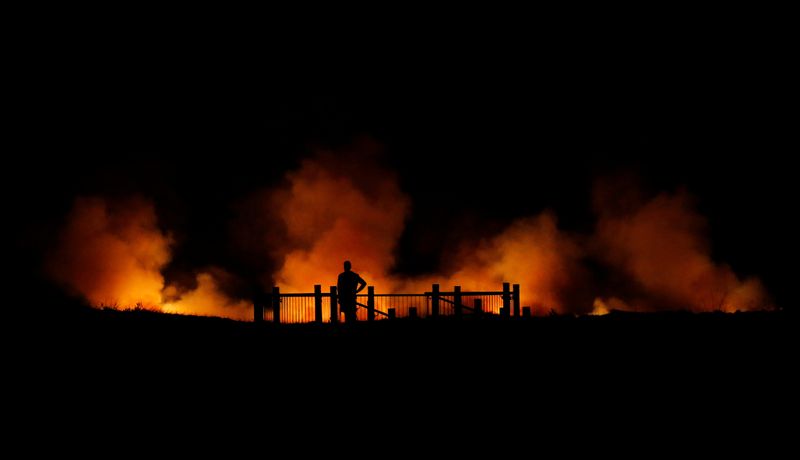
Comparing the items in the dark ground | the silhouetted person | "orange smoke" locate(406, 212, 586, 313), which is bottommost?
the dark ground

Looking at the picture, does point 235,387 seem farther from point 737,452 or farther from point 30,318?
point 737,452

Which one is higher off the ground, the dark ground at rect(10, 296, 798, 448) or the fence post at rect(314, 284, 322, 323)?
the fence post at rect(314, 284, 322, 323)

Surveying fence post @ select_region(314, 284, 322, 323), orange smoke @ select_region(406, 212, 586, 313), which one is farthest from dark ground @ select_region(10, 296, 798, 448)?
orange smoke @ select_region(406, 212, 586, 313)

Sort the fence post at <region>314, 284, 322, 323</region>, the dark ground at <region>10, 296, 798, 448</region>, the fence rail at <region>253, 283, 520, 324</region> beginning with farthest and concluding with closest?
the fence post at <region>314, 284, 322, 323</region>, the fence rail at <region>253, 283, 520, 324</region>, the dark ground at <region>10, 296, 798, 448</region>

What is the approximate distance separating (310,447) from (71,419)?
241 cm

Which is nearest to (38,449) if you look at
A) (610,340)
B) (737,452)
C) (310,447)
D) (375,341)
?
(310,447)

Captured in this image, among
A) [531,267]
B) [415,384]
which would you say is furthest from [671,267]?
[415,384]

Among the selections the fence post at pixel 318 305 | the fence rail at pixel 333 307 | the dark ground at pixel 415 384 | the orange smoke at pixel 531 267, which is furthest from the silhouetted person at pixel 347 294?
the orange smoke at pixel 531 267

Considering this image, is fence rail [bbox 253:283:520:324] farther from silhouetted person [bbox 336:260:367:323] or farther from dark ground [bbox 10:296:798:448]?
dark ground [bbox 10:296:798:448]

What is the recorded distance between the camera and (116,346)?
9.70m

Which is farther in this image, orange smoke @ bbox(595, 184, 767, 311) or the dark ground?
orange smoke @ bbox(595, 184, 767, 311)

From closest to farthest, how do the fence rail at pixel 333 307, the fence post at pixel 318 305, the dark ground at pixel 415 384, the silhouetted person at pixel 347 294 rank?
the dark ground at pixel 415 384 → the silhouetted person at pixel 347 294 → the fence rail at pixel 333 307 → the fence post at pixel 318 305

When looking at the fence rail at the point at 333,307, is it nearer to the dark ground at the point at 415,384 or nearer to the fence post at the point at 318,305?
Answer: the fence post at the point at 318,305

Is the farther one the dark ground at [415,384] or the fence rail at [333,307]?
the fence rail at [333,307]
